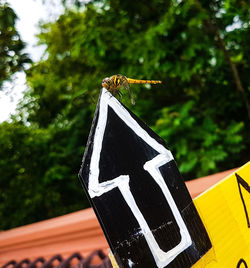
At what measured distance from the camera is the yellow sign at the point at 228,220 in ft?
2.17

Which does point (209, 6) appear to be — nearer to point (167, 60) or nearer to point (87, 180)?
point (167, 60)

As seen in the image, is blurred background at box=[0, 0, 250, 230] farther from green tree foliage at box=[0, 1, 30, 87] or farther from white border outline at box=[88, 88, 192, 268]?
white border outline at box=[88, 88, 192, 268]

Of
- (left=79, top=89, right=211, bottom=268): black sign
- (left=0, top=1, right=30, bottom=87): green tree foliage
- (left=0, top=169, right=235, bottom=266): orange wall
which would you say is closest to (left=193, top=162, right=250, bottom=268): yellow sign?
(left=79, top=89, right=211, bottom=268): black sign

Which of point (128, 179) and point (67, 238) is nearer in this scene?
point (128, 179)

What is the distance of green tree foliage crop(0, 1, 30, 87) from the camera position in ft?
6.93

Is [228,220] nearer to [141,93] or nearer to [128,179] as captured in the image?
[128,179]

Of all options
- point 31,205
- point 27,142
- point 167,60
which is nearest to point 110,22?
point 167,60

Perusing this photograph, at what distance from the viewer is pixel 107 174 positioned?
1.79ft

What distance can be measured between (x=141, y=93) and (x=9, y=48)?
295 cm

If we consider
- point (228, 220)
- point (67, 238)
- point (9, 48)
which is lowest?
point (67, 238)

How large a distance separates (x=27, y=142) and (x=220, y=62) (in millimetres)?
3366

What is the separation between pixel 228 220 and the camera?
2.34ft

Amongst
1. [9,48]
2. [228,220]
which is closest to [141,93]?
[9,48]

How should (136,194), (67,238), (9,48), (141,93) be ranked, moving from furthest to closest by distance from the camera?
1. (141,93)
2. (9,48)
3. (67,238)
4. (136,194)
